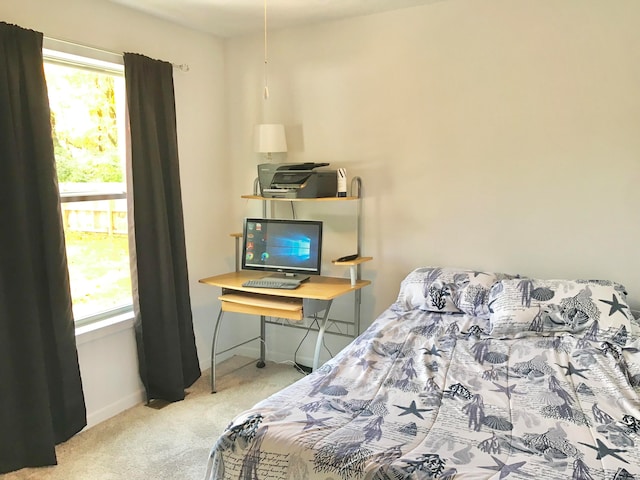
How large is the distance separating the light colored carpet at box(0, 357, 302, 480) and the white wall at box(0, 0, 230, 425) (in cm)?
22

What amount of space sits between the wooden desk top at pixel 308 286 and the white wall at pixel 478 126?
0.98 feet

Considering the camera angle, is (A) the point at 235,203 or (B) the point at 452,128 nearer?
(B) the point at 452,128

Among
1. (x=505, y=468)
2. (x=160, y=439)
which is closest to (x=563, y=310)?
(x=505, y=468)

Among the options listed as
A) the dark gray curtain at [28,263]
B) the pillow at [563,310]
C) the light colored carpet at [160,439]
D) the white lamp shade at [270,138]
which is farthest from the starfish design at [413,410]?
the white lamp shade at [270,138]

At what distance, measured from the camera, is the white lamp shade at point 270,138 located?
3.36 m

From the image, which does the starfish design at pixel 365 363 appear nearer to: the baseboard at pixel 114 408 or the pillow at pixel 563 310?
the pillow at pixel 563 310

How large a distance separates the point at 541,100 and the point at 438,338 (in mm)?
1470

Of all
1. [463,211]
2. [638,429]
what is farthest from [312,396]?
[463,211]

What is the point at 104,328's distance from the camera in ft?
9.48

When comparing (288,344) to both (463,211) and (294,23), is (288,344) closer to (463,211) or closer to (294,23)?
(463,211)

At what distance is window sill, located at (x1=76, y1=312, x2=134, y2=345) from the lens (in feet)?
9.12

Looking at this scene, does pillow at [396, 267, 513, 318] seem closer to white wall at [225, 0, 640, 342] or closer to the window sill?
white wall at [225, 0, 640, 342]

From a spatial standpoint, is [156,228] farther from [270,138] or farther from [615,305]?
[615,305]

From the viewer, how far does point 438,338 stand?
2434 millimetres
